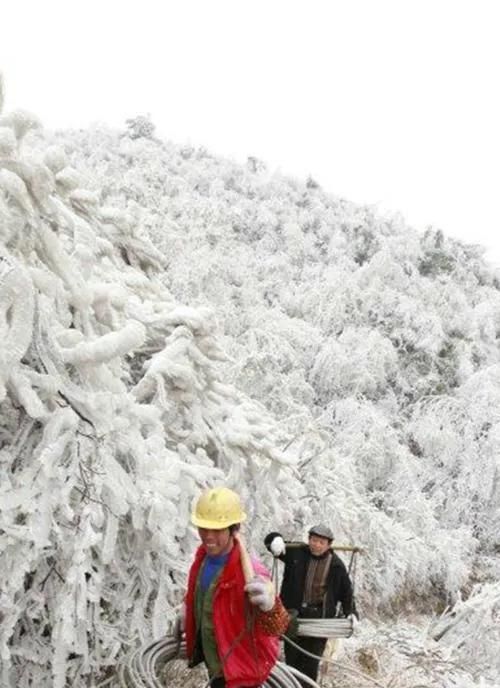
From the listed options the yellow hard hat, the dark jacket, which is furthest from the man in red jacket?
the dark jacket

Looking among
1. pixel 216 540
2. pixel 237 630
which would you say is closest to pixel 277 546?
pixel 237 630

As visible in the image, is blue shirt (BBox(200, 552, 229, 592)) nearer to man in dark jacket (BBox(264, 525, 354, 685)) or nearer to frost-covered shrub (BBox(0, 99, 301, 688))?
frost-covered shrub (BBox(0, 99, 301, 688))

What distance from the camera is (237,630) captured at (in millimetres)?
2541

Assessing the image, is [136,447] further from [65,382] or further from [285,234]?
[285,234]

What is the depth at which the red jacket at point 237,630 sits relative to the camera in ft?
8.11

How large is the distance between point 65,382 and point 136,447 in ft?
1.68

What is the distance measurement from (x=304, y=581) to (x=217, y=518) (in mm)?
1681

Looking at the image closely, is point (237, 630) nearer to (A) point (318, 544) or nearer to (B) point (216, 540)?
(B) point (216, 540)

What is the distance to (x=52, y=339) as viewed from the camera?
9.22 ft

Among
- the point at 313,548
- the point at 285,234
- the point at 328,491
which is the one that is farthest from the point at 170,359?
the point at 285,234

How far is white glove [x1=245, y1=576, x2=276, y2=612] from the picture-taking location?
2303 mm

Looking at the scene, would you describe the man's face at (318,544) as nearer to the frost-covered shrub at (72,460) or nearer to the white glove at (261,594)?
the frost-covered shrub at (72,460)

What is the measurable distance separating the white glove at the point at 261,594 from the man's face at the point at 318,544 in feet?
4.88

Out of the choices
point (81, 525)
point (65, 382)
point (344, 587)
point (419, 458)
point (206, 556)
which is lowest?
point (419, 458)
